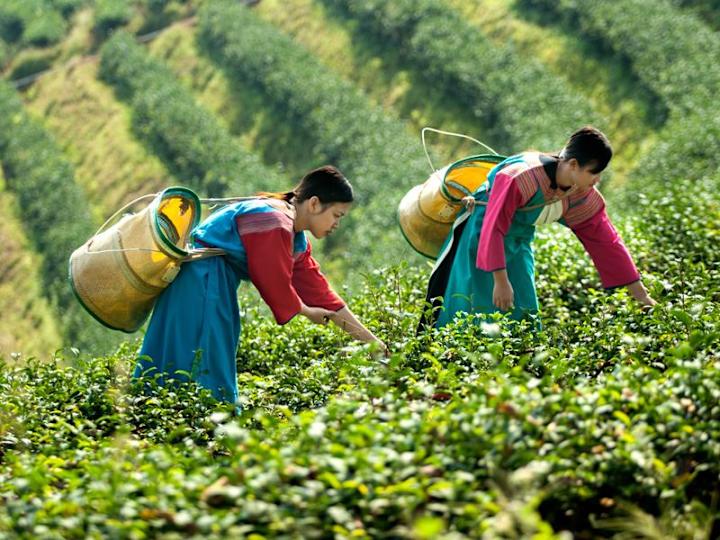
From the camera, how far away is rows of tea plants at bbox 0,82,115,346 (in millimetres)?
10734

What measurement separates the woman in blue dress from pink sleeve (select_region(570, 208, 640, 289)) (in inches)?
40.2

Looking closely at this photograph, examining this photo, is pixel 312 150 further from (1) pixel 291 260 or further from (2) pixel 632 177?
(1) pixel 291 260

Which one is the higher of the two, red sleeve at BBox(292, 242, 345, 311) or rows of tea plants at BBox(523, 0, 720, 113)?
rows of tea plants at BBox(523, 0, 720, 113)

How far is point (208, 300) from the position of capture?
14.2 ft

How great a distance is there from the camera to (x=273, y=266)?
4.21 m

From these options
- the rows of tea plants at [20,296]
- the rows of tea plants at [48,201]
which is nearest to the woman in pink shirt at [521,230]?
the rows of tea plants at [48,201]

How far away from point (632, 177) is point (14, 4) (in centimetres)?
1142

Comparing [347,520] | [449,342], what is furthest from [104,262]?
[347,520]

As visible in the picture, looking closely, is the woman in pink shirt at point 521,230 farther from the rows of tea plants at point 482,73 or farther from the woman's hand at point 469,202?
the rows of tea plants at point 482,73

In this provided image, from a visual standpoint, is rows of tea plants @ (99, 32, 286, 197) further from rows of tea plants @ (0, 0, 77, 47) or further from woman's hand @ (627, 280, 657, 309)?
woman's hand @ (627, 280, 657, 309)

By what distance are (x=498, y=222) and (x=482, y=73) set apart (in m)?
8.99

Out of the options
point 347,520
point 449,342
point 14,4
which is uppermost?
point 14,4

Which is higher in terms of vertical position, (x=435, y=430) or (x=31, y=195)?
(x=31, y=195)

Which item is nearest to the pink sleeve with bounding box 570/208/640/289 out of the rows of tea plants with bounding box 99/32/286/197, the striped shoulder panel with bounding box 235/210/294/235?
the striped shoulder panel with bounding box 235/210/294/235
